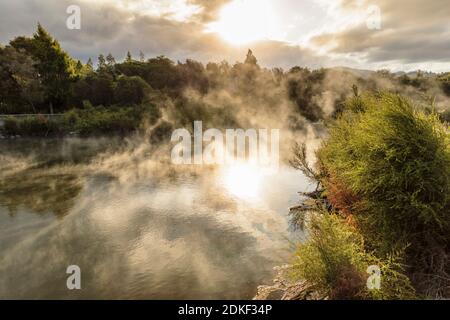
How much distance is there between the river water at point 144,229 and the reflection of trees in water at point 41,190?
8cm

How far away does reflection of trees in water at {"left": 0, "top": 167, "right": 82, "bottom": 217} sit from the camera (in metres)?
22.6

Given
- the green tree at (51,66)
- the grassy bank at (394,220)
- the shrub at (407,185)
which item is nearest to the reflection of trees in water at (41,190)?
the grassy bank at (394,220)

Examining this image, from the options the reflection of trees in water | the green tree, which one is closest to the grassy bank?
the reflection of trees in water

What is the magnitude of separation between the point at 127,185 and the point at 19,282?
13841 millimetres

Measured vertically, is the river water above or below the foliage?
below

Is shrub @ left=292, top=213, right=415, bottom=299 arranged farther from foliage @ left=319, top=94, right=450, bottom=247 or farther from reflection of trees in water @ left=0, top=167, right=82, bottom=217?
reflection of trees in water @ left=0, top=167, right=82, bottom=217

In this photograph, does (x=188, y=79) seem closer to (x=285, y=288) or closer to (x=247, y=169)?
(x=247, y=169)

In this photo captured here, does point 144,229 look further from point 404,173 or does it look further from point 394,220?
point 404,173

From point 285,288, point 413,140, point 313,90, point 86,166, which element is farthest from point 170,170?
point 313,90

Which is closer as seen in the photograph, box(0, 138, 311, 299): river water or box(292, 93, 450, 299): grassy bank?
box(292, 93, 450, 299): grassy bank

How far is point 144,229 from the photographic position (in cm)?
1873

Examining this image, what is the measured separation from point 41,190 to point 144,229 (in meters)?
12.2

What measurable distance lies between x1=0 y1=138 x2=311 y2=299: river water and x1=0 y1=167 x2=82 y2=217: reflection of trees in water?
8cm

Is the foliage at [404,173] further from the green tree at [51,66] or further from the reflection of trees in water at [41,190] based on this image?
the green tree at [51,66]
